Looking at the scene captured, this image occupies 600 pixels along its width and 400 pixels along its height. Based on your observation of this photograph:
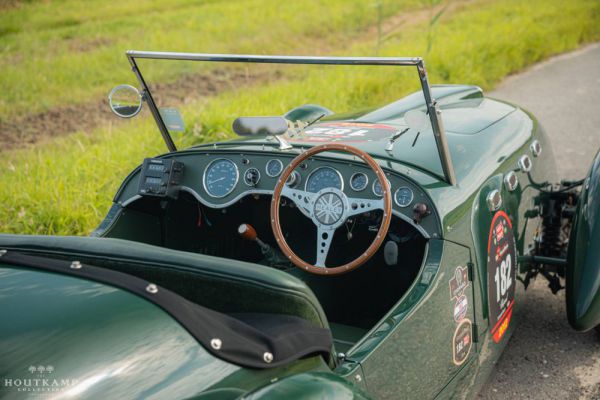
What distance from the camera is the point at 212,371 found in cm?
180

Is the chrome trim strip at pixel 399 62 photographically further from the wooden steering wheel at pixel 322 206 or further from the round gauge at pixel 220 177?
the round gauge at pixel 220 177

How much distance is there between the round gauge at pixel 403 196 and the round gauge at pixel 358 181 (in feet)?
0.50

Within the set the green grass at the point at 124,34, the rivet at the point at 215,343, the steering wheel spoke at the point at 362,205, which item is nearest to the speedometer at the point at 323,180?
the steering wheel spoke at the point at 362,205

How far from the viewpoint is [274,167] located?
3.20 metres

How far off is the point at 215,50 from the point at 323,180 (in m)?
8.09

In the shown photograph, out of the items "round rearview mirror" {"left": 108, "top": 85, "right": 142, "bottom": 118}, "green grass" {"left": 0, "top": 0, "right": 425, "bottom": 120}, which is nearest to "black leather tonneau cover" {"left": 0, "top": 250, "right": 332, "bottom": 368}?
"round rearview mirror" {"left": 108, "top": 85, "right": 142, "bottom": 118}

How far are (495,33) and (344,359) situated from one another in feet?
26.8

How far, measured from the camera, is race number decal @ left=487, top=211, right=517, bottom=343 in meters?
2.96

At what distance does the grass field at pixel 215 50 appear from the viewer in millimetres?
5145

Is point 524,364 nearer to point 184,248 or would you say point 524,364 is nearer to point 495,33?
point 184,248

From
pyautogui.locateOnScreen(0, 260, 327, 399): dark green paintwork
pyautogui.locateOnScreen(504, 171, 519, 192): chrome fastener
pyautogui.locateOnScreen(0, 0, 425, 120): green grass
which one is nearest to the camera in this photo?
pyautogui.locateOnScreen(0, 260, 327, 399): dark green paintwork

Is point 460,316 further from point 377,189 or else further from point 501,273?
point 377,189

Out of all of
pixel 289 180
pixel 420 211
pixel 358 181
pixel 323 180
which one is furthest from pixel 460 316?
pixel 289 180

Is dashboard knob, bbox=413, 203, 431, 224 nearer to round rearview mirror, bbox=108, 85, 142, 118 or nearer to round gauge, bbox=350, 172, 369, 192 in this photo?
round gauge, bbox=350, 172, 369, 192
